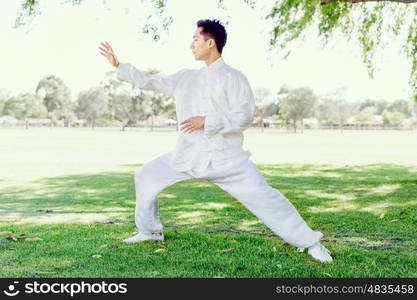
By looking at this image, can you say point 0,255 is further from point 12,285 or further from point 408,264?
point 408,264

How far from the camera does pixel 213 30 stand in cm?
408

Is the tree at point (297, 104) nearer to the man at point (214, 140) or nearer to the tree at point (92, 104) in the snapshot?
the tree at point (92, 104)

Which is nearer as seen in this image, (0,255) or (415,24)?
(0,255)

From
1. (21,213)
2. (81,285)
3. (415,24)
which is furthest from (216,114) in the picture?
(415,24)

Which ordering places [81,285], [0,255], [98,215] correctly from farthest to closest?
[98,215], [0,255], [81,285]

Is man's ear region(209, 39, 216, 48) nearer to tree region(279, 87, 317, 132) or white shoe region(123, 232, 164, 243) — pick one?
white shoe region(123, 232, 164, 243)

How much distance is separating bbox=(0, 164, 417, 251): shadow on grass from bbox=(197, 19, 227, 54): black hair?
219 cm

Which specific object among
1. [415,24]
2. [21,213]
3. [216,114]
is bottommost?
[21,213]

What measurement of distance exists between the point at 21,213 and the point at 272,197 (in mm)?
4259

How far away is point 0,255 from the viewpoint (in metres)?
4.30

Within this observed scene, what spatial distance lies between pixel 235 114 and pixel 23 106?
71120 mm

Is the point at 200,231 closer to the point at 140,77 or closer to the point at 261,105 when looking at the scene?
the point at 140,77

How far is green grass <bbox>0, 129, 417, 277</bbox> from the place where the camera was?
3.88 m

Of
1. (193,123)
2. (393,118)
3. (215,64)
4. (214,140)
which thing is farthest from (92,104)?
(193,123)
